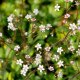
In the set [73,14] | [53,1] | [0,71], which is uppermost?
[53,1]

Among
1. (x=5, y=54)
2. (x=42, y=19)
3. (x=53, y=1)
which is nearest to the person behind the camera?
(x=5, y=54)

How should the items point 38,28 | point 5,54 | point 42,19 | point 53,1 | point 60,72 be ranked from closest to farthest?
point 60,72, point 38,28, point 5,54, point 42,19, point 53,1

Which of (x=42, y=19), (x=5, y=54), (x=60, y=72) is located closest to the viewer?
(x=60, y=72)

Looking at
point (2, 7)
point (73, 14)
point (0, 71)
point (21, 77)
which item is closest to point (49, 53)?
point (21, 77)

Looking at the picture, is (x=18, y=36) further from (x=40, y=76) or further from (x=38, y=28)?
(x=40, y=76)

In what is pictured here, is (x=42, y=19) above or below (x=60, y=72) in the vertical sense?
above

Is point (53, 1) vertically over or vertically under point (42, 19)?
over

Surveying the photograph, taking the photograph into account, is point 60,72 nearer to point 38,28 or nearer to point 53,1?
point 38,28

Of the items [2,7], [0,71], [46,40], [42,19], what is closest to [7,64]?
[0,71]

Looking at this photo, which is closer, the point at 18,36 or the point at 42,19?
the point at 18,36
